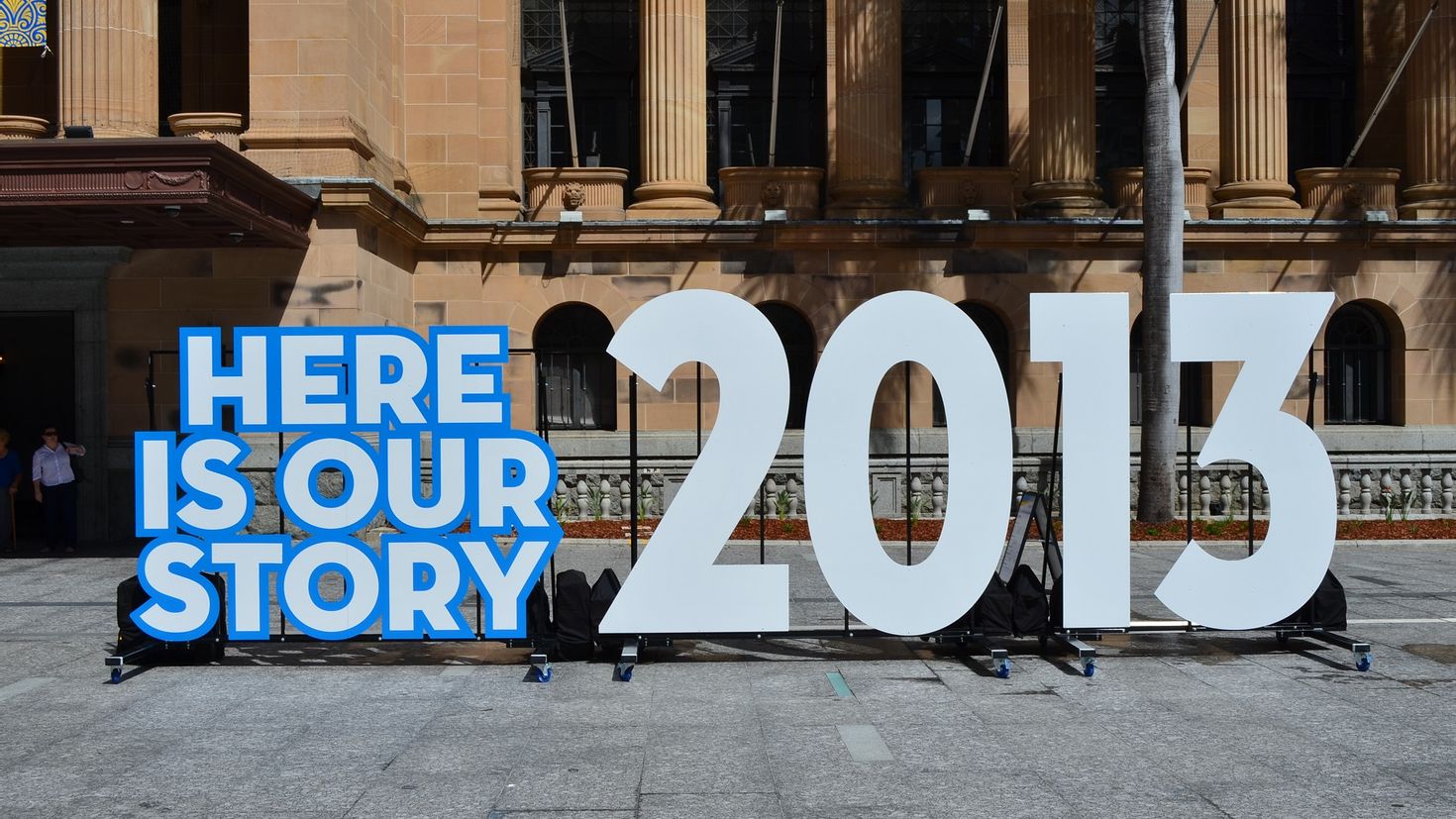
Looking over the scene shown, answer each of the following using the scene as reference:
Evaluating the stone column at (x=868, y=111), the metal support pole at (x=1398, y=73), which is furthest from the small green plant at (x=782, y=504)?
the metal support pole at (x=1398, y=73)

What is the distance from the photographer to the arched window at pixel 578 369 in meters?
25.0

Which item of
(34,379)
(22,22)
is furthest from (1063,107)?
A: (34,379)

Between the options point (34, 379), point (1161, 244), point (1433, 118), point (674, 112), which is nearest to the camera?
point (1161, 244)

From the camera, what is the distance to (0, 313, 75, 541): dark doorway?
21.7 m

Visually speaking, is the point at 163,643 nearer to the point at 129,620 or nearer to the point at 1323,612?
the point at 129,620

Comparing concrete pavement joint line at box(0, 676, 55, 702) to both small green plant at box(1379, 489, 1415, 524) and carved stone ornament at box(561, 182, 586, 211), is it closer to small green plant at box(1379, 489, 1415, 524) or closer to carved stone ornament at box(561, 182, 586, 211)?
carved stone ornament at box(561, 182, 586, 211)

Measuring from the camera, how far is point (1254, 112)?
25297 mm

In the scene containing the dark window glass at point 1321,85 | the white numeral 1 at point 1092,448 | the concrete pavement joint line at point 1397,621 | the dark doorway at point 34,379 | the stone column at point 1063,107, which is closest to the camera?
the white numeral 1 at point 1092,448

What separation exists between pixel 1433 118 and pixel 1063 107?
300 inches

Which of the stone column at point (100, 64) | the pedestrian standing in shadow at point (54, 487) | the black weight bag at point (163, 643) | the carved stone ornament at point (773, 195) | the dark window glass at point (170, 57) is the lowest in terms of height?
the black weight bag at point (163, 643)

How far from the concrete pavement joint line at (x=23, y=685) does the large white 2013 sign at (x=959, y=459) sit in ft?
15.6

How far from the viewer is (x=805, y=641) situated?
12.4 meters

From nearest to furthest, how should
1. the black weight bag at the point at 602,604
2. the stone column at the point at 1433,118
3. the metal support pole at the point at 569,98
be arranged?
1. the black weight bag at the point at 602,604
2. the metal support pole at the point at 569,98
3. the stone column at the point at 1433,118

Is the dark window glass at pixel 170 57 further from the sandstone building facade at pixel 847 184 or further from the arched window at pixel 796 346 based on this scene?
the arched window at pixel 796 346
